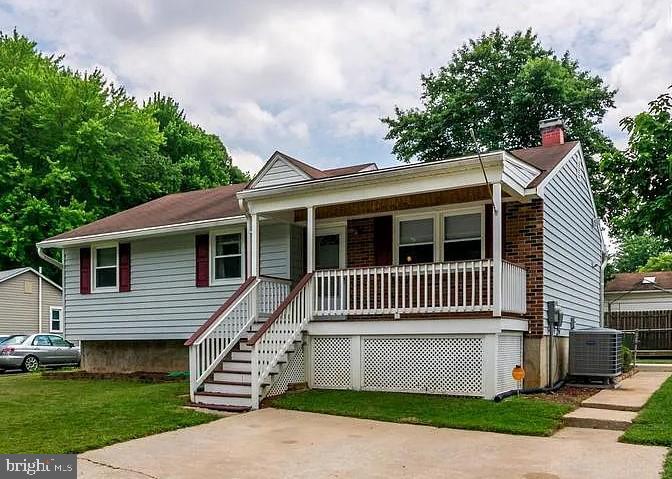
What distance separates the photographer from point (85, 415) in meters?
8.48

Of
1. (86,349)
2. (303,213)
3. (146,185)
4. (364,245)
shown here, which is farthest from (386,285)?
(146,185)

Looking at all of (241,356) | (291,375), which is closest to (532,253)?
(291,375)

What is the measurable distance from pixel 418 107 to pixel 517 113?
5.17 m

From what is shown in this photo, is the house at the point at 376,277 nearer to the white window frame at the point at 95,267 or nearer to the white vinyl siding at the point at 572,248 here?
the white vinyl siding at the point at 572,248

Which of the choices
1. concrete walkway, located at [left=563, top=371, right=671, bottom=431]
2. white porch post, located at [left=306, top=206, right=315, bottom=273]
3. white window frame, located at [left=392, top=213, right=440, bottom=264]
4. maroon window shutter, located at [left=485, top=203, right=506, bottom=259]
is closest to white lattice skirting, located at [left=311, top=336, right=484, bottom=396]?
white porch post, located at [left=306, top=206, right=315, bottom=273]

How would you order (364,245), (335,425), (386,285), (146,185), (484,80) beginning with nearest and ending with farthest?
→ 1. (335,425)
2. (386,285)
3. (364,245)
4. (484,80)
5. (146,185)

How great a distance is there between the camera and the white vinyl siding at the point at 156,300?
13805 mm

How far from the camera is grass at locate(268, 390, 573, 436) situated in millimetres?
7531

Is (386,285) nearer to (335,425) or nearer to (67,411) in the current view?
(335,425)

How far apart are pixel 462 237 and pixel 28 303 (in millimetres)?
21812

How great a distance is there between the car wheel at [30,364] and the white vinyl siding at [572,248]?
50.1ft

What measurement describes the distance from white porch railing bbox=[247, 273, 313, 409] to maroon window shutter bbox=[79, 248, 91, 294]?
23.6 ft

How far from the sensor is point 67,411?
29.3 feet

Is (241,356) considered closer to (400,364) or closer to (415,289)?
(400,364)
